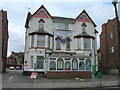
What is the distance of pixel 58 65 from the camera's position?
81.4 ft

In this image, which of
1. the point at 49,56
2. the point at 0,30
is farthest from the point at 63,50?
the point at 0,30

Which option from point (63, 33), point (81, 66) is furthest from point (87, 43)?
point (81, 66)

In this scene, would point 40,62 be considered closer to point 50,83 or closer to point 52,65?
point 52,65

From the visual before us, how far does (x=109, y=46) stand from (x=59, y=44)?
14.7m

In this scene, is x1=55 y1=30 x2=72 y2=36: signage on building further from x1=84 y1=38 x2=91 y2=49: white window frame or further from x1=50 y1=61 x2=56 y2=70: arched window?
x1=50 y1=61 x2=56 y2=70: arched window

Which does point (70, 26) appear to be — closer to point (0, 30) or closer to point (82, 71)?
point (82, 71)

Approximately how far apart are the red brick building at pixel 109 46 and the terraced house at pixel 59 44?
275 inches

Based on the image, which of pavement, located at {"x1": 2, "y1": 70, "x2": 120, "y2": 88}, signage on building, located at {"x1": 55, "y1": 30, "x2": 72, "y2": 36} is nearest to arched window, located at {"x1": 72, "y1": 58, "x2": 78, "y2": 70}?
pavement, located at {"x1": 2, "y1": 70, "x2": 120, "y2": 88}

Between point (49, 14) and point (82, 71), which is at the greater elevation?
point (49, 14)

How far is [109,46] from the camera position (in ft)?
128

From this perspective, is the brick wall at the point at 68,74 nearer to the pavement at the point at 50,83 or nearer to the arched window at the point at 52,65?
the arched window at the point at 52,65

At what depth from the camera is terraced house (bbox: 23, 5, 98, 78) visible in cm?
2514

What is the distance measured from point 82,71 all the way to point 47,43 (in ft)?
24.2

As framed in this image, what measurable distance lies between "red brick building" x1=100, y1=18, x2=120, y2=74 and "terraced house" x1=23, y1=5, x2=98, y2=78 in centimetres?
699
